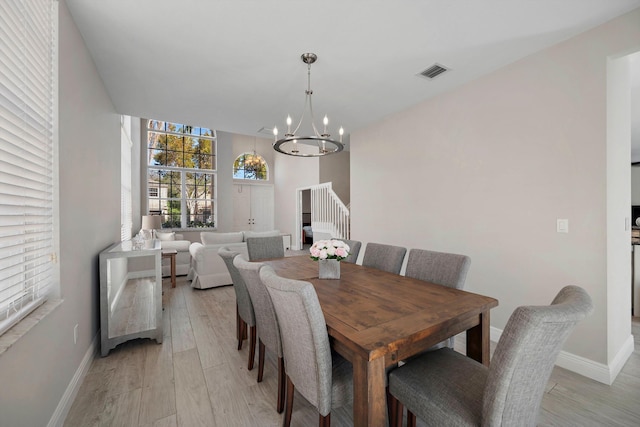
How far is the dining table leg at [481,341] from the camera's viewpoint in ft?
5.20

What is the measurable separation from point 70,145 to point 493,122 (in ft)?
11.7

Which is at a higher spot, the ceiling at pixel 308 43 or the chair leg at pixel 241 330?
the ceiling at pixel 308 43

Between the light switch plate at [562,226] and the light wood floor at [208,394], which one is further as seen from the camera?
the light switch plate at [562,226]

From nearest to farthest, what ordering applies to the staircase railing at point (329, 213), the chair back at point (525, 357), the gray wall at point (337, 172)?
the chair back at point (525, 357)
the staircase railing at point (329, 213)
the gray wall at point (337, 172)

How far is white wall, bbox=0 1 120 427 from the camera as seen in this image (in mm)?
1242

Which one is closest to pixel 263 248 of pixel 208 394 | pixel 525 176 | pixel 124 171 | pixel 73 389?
pixel 208 394

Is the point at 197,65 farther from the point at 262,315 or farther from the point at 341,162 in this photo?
the point at 341,162

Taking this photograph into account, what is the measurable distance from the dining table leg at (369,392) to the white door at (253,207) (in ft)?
29.1

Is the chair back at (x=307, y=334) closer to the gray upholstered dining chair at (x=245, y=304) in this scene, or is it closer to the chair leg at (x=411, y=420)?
the chair leg at (x=411, y=420)

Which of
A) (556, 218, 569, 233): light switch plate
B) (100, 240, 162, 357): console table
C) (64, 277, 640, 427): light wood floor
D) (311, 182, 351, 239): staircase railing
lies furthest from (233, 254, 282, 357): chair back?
(311, 182, 351, 239): staircase railing

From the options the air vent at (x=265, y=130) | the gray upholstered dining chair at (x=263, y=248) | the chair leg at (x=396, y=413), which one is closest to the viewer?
the chair leg at (x=396, y=413)

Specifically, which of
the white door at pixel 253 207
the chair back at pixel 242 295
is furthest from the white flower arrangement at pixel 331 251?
the white door at pixel 253 207

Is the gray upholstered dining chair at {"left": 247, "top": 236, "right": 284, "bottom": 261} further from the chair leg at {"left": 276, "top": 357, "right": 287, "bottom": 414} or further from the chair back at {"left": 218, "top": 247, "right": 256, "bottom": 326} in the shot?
the chair leg at {"left": 276, "top": 357, "right": 287, "bottom": 414}

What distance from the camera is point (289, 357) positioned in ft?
4.73
